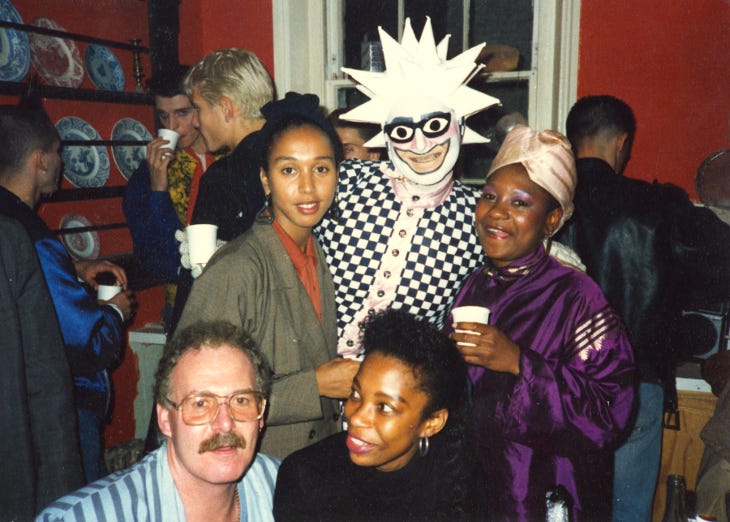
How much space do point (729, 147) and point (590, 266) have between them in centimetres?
137

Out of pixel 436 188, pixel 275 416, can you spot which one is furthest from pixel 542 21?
pixel 275 416

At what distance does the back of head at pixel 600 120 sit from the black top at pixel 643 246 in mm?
166

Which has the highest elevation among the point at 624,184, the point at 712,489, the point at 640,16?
the point at 640,16

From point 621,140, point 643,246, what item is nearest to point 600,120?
point 621,140

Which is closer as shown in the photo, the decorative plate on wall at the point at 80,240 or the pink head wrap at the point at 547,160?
the pink head wrap at the point at 547,160

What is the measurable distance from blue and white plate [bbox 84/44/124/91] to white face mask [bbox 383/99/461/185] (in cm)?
243

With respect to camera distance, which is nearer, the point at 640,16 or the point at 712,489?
the point at 712,489

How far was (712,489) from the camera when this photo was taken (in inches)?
89.1

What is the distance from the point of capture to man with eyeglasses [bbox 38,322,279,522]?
135cm

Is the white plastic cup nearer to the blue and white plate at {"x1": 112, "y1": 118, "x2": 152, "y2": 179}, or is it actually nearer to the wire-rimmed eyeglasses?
the wire-rimmed eyeglasses

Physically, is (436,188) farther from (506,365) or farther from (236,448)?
(236,448)

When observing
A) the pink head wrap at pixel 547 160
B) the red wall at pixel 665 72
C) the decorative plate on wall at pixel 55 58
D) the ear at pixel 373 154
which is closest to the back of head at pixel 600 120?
the red wall at pixel 665 72

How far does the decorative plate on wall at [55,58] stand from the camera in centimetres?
317

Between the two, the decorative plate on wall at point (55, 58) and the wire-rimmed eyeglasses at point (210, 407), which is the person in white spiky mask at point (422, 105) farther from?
the decorative plate on wall at point (55, 58)
